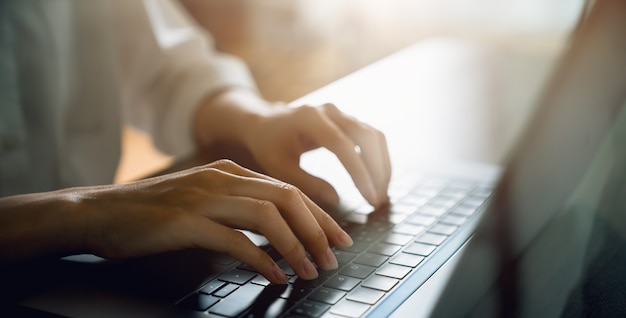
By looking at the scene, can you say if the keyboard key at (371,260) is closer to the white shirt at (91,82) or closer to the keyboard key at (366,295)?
the keyboard key at (366,295)

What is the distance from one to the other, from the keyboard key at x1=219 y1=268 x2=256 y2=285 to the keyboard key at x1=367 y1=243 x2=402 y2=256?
9 cm

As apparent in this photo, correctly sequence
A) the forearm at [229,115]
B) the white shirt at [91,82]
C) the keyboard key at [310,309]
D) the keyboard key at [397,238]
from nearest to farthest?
the keyboard key at [310,309], the keyboard key at [397,238], the forearm at [229,115], the white shirt at [91,82]

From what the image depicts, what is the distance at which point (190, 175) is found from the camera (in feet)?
1.70

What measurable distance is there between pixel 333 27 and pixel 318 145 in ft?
6.74

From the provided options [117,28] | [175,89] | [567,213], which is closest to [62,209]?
[567,213]

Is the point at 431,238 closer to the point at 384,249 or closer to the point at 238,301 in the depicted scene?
the point at 384,249

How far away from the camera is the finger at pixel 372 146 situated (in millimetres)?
623

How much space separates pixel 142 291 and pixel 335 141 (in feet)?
0.83

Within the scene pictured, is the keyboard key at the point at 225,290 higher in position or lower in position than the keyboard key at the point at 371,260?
higher

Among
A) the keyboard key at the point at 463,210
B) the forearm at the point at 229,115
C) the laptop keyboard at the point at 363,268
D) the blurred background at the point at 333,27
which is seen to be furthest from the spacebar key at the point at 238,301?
the blurred background at the point at 333,27

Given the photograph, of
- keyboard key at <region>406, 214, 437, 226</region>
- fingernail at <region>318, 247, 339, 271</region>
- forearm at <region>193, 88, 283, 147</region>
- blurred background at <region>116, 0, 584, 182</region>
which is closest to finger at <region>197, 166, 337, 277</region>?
fingernail at <region>318, 247, 339, 271</region>

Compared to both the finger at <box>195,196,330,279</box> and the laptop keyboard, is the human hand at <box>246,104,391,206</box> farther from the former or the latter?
the finger at <box>195,196,330,279</box>

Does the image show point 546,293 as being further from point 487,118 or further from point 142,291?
point 487,118

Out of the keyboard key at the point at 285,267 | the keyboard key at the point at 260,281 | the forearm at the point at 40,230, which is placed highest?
the forearm at the point at 40,230
